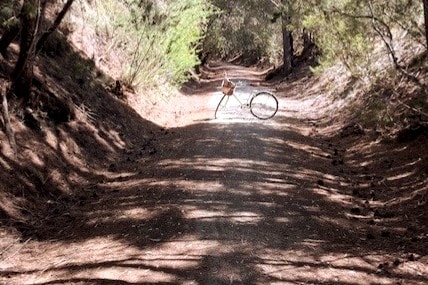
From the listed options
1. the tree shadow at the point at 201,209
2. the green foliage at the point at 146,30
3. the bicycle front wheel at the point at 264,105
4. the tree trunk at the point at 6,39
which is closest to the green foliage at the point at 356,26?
the bicycle front wheel at the point at 264,105

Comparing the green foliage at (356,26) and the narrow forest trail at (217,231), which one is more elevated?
the green foliage at (356,26)

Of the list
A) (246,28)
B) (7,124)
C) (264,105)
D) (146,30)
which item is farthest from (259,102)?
(246,28)

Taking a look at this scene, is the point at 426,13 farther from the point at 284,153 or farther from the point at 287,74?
the point at 287,74

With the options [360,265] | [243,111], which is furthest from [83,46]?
[360,265]

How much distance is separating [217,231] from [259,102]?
10.6 meters

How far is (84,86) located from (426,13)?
8371 millimetres

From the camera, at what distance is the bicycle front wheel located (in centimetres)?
1647

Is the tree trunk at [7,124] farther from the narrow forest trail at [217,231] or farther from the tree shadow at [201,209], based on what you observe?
the narrow forest trail at [217,231]

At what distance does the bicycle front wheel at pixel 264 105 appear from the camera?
16467 millimetres

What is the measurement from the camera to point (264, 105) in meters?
17.1

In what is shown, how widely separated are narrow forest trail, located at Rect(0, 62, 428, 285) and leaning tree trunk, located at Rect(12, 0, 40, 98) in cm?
234

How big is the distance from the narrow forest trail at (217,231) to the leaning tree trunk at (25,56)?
2343mm

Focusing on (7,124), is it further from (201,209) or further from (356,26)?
(356,26)

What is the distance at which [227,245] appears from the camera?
6125 millimetres
